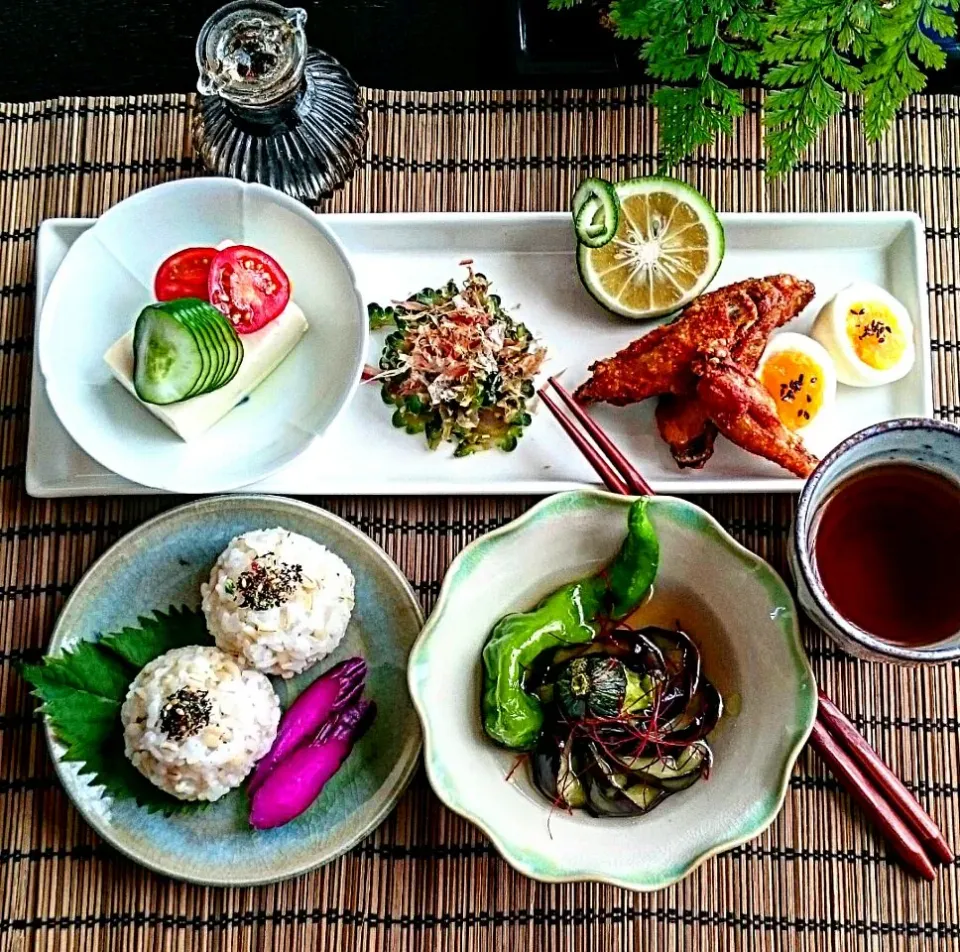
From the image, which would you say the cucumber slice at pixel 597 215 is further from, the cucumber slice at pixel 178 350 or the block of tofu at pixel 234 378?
the cucumber slice at pixel 178 350

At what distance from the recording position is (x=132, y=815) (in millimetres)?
1959

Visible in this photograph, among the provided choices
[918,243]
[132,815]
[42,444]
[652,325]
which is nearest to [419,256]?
[652,325]

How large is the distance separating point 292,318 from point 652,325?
721 millimetres

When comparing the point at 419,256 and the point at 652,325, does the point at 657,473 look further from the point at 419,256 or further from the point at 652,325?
the point at 419,256

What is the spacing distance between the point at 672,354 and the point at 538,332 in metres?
0.29

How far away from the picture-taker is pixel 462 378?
2074mm

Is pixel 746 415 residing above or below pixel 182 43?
below

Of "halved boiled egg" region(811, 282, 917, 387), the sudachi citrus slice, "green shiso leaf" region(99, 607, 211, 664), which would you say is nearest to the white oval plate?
"green shiso leaf" region(99, 607, 211, 664)

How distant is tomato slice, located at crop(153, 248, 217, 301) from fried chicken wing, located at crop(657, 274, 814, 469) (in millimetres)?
936

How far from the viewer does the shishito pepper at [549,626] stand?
1817mm

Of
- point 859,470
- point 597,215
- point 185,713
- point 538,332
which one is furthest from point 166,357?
point 859,470

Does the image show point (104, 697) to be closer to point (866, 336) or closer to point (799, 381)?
point (799, 381)

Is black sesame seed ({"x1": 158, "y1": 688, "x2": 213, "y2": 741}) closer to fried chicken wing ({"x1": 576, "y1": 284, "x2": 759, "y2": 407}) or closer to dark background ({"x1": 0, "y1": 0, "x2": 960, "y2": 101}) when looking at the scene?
fried chicken wing ({"x1": 576, "y1": 284, "x2": 759, "y2": 407})

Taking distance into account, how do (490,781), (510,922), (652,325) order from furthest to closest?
(652,325), (510,922), (490,781)
